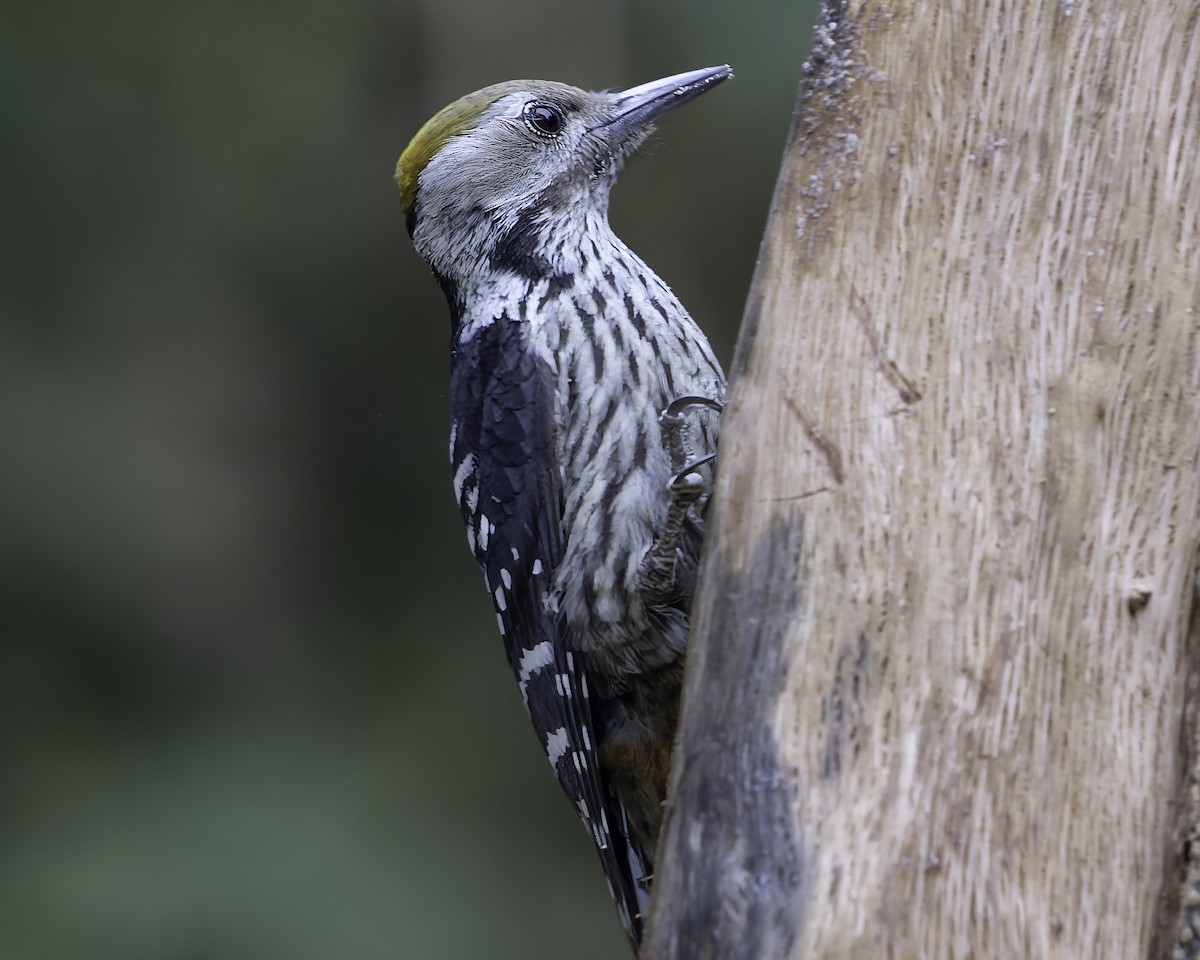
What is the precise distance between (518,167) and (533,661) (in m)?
1.07

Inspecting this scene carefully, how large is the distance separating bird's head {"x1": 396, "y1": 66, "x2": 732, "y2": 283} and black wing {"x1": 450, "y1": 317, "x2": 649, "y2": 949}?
0.25 metres

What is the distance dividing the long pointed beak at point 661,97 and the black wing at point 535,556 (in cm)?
62

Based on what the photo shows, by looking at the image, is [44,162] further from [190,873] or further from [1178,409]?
[1178,409]

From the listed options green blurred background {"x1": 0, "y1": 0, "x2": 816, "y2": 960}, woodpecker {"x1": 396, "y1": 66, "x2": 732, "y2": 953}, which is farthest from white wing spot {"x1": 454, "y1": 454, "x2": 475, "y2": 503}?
A: green blurred background {"x1": 0, "y1": 0, "x2": 816, "y2": 960}

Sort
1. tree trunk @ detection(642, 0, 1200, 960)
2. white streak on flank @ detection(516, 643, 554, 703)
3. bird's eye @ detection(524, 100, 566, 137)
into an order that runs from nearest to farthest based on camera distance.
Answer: tree trunk @ detection(642, 0, 1200, 960) → white streak on flank @ detection(516, 643, 554, 703) → bird's eye @ detection(524, 100, 566, 137)

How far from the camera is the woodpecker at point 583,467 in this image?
2.54m

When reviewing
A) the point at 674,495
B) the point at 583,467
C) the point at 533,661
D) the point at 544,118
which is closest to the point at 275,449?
the point at 544,118

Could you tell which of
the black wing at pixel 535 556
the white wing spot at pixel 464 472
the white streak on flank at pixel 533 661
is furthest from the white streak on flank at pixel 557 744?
the white wing spot at pixel 464 472

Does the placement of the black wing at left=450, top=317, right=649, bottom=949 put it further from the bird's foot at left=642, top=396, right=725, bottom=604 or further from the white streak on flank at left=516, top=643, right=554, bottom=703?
the bird's foot at left=642, top=396, right=725, bottom=604

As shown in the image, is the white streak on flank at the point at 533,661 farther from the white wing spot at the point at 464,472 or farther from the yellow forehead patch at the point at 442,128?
the yellow forehead patch at the point at 442,128

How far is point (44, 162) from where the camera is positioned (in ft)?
18.2

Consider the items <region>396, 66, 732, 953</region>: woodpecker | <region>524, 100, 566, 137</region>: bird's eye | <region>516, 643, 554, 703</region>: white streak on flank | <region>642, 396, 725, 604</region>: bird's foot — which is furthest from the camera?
<region>524, 100, 566, 137</region>: bird's eye

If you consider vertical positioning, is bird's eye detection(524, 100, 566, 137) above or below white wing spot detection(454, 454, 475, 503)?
above

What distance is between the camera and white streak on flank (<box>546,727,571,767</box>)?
8.66 feet
